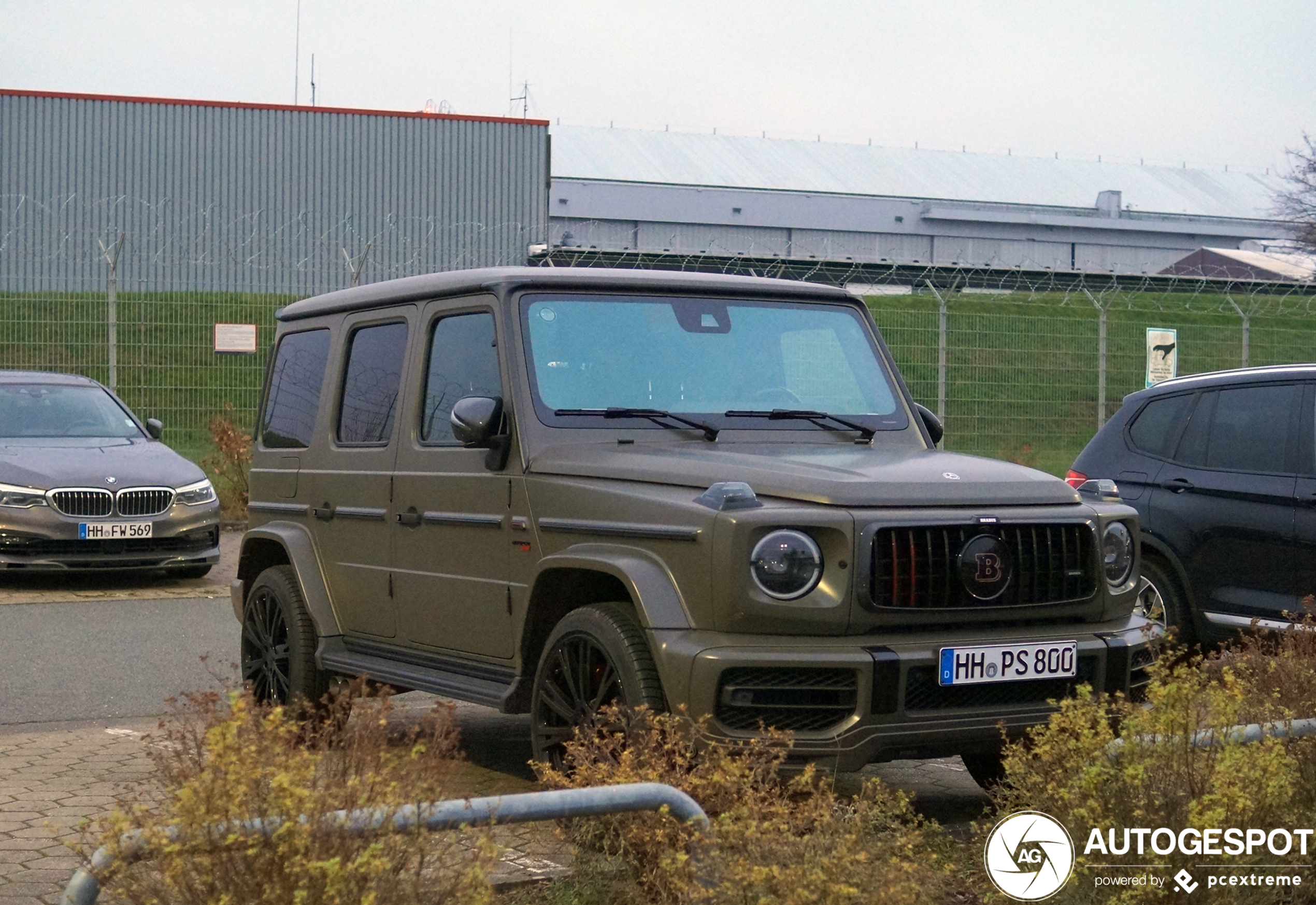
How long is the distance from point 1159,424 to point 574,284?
14.5ft

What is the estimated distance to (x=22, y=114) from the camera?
36.5 meters

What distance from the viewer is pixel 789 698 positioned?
5.11 m

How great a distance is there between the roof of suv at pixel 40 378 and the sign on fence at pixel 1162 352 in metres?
13.6

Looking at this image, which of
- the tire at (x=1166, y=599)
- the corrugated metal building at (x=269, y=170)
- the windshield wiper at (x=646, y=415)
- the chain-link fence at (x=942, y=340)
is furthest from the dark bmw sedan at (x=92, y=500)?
the corrugated metal building at (x=269, y=170)

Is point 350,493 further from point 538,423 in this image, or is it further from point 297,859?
point 297,859

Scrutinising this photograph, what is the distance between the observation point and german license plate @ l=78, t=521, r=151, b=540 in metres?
13.4

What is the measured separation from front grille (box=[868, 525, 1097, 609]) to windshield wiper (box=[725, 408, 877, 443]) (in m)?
1.19

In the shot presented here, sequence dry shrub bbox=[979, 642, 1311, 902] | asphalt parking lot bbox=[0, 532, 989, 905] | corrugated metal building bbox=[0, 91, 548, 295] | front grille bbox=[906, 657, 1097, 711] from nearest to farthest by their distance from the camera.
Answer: dry shrub bbox=[979, 642, 1311, 902], front grille bbox=[906, 657, 1097, 711], asphalt parking lot bbox=[0, 532, 989, 905], corrugated metal building bbox=[0, 91, 548, 295]

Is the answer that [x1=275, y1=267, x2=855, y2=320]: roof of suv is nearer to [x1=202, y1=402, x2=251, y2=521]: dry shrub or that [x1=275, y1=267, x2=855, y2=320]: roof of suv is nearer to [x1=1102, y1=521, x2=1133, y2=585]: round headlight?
[x1=1102, y1=521, x2=1133, y2=585]: round headlight

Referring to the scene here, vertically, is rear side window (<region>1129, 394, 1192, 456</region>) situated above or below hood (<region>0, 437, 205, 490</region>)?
above

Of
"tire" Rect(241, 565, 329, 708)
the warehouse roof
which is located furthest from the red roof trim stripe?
"tire" Rect(241, 565, 329, 708)

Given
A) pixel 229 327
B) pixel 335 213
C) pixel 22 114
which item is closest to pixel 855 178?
pixel 335 213

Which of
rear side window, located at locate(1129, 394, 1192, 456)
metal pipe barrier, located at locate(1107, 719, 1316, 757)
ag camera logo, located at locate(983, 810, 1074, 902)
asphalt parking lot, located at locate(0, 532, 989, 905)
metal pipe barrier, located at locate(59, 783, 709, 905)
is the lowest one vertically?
asphalt parking lot, located at locate(0, 532, 989, 905)

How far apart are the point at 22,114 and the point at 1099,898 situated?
3627 cm
